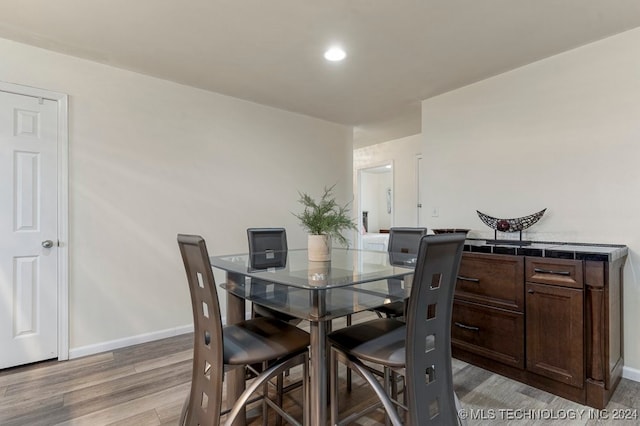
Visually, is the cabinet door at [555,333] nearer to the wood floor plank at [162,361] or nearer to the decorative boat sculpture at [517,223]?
the decorative boat sculpture at [517,223]

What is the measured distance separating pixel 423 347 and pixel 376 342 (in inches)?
10.7

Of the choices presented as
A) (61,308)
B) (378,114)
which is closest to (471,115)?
(378,114)

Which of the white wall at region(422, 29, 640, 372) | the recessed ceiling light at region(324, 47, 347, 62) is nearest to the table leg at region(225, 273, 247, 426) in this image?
the recessed ceiling light at region(324, 47, 347, 62)

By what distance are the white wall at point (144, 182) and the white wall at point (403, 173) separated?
2.47 meters

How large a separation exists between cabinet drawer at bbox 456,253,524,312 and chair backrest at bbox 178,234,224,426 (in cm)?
199

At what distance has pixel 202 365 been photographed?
1480 mm

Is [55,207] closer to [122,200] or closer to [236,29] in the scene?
[122,200]

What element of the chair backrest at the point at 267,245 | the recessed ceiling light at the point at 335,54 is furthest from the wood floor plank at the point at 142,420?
the recessed ceiling light at the point at 335,54

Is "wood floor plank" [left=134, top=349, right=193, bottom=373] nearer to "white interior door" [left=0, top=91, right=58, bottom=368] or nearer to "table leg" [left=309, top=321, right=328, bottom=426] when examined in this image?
"white interior door" [left=0, top=91, right=58, bottom=368]

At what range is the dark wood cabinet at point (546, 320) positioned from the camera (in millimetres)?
2004

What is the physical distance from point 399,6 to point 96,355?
355 centimetres

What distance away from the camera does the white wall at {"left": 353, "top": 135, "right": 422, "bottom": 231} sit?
5.40m

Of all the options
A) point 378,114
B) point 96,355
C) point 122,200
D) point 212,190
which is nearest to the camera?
point 96,355

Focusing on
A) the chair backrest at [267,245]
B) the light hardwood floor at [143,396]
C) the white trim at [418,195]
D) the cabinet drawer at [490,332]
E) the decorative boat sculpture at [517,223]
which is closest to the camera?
the light hardwood floor at [143,396]
